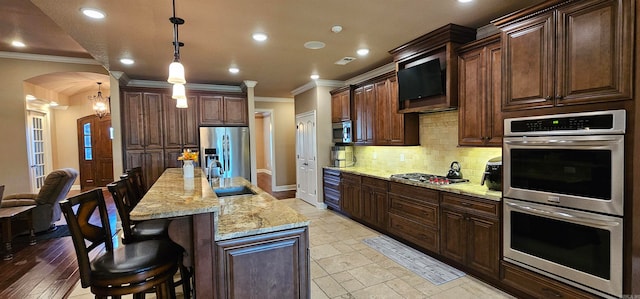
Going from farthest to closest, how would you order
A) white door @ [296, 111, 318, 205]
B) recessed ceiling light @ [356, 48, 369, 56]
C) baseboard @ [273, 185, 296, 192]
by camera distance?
baseboard @ [273, 185, 296, 192] → white door @ [296, 111, 318, 205] → recessed ceiling light @ [356, 48, 369, 56]

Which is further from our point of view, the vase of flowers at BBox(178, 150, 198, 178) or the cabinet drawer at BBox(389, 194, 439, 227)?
the cabinet drawer at BBox(389, 194, 439, 227)

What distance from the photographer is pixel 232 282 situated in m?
1.69

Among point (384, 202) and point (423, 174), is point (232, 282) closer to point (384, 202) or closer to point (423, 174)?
point (384, 202)

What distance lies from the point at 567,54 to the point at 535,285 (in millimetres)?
1795

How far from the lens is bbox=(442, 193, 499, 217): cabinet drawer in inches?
104

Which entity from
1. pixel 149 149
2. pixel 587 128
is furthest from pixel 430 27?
pixel 149 149

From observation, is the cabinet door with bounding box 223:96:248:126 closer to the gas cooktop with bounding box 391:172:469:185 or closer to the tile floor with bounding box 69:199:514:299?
the tile floor with bounding box 69:199:514:299

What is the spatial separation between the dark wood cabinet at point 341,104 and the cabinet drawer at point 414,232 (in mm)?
2187

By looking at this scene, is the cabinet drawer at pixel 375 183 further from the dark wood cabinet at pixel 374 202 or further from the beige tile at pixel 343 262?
the beige tile at pixel 343 262

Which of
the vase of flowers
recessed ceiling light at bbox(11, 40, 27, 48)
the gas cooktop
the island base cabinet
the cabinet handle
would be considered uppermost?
recessed ceiling light at bbox(11, 40, 27, 48)

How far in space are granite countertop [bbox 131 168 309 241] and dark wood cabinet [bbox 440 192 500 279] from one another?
1851 millimetres

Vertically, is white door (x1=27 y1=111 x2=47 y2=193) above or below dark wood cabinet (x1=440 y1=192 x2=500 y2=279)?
above

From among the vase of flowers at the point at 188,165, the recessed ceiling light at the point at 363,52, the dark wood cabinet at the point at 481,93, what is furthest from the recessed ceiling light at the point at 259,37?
the dark wood cabinet at the point at 481,93

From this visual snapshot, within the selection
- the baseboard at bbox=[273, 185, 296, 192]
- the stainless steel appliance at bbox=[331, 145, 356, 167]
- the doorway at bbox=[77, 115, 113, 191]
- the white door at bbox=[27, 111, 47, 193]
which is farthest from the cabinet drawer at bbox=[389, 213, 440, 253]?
the doorway at bbox=[77, 115, 113, 191]
